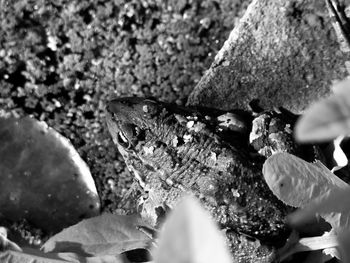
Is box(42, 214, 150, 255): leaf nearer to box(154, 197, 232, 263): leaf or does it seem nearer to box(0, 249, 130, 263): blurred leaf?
box(0, 249, 130, 263): blurred leaf

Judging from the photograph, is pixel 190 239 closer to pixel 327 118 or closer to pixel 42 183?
pixel 327 118

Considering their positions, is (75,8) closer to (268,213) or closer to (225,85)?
(225,85)

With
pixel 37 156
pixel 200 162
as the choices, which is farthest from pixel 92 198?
pixel 200 162

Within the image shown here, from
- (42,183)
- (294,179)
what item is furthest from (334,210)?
(42,183)

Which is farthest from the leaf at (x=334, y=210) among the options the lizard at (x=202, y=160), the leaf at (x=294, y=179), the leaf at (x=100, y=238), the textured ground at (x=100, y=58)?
the textured ground at (x=100, y=58)

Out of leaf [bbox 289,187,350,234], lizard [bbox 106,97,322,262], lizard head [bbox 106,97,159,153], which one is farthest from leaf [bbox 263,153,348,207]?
lizard head [bbox 106,97,159,153]

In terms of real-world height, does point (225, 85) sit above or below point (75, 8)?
below

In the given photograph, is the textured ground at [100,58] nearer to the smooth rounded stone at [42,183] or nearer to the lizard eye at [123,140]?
the smooth rounded stone at [42,183]
